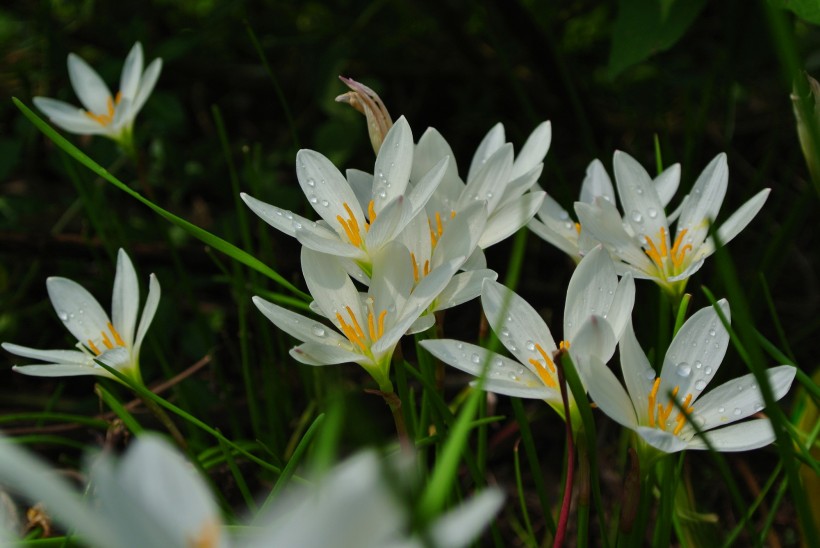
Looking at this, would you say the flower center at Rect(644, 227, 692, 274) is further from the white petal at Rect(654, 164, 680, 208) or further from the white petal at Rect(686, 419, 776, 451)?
the white petal at Rect(686, 419, 776, 451)

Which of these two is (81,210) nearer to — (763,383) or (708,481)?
(708,481)

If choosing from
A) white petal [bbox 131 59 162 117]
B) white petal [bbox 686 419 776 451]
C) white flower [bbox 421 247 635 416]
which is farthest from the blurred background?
white petal [bbox 686 419 776 451]

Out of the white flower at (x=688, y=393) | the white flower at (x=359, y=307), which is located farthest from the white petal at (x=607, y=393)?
the white flower at (x=359, y=307)

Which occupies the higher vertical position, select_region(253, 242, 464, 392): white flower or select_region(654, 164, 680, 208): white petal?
select_region(654, 164, 680, 208): white petal

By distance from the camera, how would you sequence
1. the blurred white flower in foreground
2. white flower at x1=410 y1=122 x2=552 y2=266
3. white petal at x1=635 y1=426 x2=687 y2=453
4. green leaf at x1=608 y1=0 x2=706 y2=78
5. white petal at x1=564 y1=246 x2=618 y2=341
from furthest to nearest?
1. green leaf at x1=608 y1=0 x2=706 y2=78
2. white flower at x1=410 y1=122 x2=552 y2=266
3. white petal at x1=564 y1=246 x2=618 y2=341
4. white petal at x1=635 y1=426 x2=687 y2=453
5. the blurred white flower in foreground

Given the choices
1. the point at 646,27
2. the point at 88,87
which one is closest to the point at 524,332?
the point at 646,27

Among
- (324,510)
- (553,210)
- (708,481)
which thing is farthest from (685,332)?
(708,481)

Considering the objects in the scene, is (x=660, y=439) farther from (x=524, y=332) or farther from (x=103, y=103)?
(x=103, y=103)
